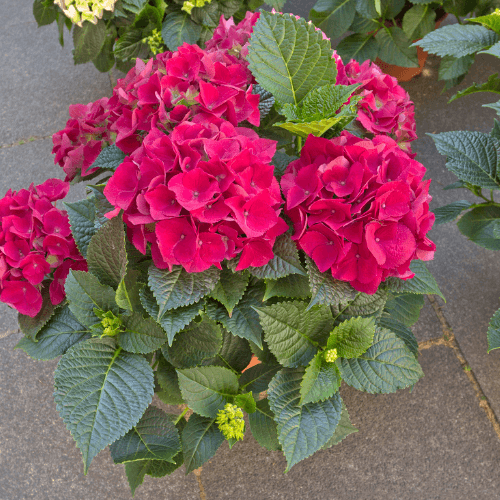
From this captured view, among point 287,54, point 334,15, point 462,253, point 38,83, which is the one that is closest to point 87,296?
point 287,54

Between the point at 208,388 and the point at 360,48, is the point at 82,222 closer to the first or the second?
the point at 208,388

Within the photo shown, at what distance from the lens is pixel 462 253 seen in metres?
1.82

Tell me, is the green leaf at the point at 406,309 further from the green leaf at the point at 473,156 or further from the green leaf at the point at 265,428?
the green leaf at the point at 265,428

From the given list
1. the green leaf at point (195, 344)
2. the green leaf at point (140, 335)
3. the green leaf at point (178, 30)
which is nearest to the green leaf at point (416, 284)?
the green leaf at point (195, 344)

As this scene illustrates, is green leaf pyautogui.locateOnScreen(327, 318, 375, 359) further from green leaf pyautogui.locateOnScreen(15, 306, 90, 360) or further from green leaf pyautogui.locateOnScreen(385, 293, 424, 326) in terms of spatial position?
green leaf pyautogui.locateOnScreen(15, 306, 90, 360)

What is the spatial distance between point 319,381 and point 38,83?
2.18 metres

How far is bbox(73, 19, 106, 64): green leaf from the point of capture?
1737mm

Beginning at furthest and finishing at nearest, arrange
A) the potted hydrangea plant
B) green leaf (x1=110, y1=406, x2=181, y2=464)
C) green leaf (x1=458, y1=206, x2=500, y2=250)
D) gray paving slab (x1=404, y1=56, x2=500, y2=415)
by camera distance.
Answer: gray paving slab (x1=404, y1=56, x2=500, y2=415) < green leaf (x1=458, y1=206, x2=500, y2=250) < green leaf (x1=110, y1=406, x2=181, y2=464) < the potted hydrangea plant

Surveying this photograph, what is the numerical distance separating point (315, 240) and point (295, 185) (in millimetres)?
104

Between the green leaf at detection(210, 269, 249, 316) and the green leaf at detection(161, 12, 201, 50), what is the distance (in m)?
1.03

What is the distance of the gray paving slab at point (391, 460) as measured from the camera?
1382 mm

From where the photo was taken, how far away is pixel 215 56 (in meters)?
0.98

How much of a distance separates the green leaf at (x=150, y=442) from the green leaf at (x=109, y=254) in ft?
1.04

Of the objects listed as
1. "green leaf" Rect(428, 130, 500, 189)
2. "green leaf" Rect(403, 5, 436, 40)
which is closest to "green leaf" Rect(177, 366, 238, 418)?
"green leaf" Rect(428, 130, 500, 189)
